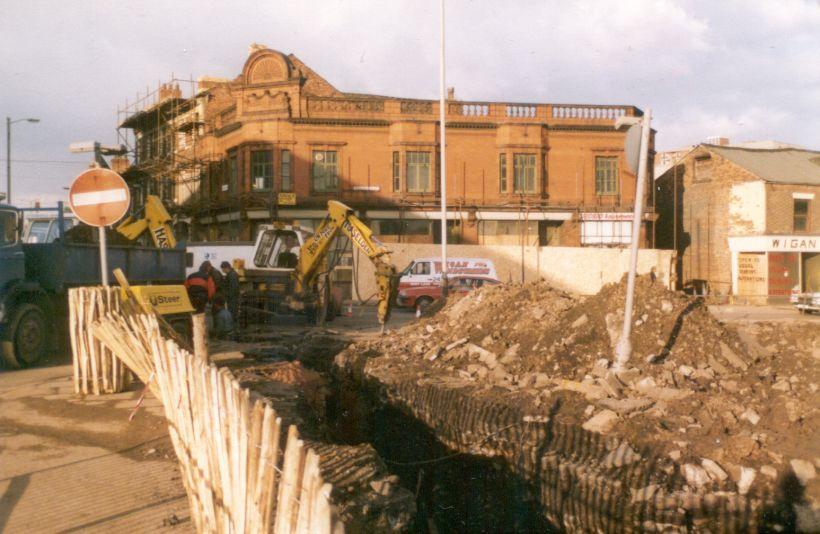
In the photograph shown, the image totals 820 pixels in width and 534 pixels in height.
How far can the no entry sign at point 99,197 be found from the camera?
25.2ft

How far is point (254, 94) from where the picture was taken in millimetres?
33656

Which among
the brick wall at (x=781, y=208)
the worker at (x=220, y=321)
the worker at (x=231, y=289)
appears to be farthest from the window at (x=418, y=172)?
the worker at (x=220, y=321)

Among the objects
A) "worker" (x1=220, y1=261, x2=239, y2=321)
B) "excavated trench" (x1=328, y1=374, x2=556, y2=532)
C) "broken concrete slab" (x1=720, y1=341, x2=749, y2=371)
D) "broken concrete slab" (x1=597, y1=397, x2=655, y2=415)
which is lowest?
"excavated trench" (x1=328, y1=374, x2=556, y2=532)

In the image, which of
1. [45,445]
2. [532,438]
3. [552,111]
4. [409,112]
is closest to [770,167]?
[552,111]

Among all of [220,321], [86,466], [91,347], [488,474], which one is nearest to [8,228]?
[220,321]

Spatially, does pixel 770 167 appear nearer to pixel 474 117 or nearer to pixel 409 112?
pixel 474 117

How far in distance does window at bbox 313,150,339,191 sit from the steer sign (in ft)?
83.9

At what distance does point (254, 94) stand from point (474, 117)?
1144cm

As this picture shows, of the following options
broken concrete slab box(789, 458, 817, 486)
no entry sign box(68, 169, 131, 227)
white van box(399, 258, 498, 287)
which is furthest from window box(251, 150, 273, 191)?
broken concrete slab box(789, 458, 817, 486)

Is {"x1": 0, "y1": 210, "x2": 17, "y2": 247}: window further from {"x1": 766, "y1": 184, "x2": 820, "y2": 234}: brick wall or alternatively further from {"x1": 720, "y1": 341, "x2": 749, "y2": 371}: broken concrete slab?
{"x1": 766, "y1": 184, "x2": 820, "y2": 234}: brick wall

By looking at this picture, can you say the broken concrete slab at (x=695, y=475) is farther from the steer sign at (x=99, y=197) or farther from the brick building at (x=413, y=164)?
the brick building at (x=413, y=164)

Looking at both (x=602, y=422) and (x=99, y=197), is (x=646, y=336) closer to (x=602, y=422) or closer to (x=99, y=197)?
(x=602, y=422)

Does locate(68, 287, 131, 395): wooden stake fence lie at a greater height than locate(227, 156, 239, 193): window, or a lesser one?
lesser

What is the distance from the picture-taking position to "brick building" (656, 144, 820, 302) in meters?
32.8
